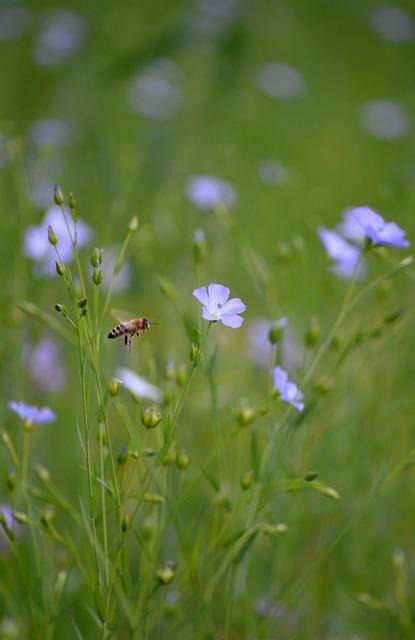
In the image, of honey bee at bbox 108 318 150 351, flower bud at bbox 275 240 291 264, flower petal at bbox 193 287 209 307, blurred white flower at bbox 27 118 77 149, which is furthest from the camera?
blurred white flower at bbox 27 118 77 149

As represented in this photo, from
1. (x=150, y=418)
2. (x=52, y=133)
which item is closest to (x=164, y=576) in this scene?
(x=150, y=418)

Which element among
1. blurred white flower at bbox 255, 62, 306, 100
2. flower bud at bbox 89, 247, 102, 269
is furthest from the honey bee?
blurred white flower at bbox 255, 62, 306, 100

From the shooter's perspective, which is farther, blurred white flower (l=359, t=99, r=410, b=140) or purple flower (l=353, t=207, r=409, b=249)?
blurred white flower (l=359, t=99, r=410, b=140)

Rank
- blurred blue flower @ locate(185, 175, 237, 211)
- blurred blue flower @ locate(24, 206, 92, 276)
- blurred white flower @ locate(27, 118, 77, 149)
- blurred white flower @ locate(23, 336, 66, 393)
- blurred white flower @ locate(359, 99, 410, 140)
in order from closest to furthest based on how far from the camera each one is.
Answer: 1. blurred blue flower @ locate(24, 206, 92, 276)
2. blurred white flower @ locate(23, 336, 66, 393)
3. blurred blue flower @ locate(185, 175, 237, 211)
4. blurred white flower @ locate(27, 118, 77, 149)
5. blurred white flower @ locate(359, 99, 410, 140)

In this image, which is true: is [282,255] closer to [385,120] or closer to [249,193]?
[249,193]

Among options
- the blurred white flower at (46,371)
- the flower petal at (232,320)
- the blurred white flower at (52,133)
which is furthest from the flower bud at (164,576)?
the blurred white flower at (52,133)

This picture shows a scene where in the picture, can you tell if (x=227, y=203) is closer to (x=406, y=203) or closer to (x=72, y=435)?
(x=406, y=203)

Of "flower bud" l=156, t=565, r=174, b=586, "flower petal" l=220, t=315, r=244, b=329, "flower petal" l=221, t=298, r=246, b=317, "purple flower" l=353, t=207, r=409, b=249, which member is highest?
"purple flower" l=353, t=207, r=409, b=249

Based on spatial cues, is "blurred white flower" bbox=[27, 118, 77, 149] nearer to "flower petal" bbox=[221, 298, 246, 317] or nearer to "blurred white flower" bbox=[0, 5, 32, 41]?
A: "blurred white flower" bbox=[0, 5, 32, 41]
